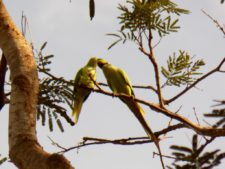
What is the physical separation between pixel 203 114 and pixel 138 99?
2.11 ft

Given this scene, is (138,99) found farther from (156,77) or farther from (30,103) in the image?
(30,103)

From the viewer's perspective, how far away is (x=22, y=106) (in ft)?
8.24

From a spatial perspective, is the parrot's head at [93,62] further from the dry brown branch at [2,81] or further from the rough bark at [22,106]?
the rough bark at [22,106]

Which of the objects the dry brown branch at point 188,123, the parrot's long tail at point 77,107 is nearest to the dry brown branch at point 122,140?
the dry brown branch at point 188,123

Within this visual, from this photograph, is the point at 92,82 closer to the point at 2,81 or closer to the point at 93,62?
the point at 93,62

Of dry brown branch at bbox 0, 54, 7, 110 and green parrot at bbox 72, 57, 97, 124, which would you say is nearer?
dry brown branch at bbox 0, 54, 7, 110

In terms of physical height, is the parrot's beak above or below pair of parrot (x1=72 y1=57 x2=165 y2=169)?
above

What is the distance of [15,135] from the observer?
92.7 inches

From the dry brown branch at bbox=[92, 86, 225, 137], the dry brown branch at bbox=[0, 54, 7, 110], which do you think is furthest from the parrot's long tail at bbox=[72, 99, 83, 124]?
the dry brown branch at bbox=[92, 86, 225, 137]

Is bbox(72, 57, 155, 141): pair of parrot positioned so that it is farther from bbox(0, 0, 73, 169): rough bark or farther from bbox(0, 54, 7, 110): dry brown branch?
bbox(0, 0, 73, 169): rough bark

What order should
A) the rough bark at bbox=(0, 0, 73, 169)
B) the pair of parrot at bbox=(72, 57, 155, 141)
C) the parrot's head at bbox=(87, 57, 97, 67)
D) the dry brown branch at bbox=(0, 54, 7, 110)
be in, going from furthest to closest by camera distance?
the parrot's head at bbox=(87, 57, 97, 67) → the pair of parrot at bbox=(72, 57, 155, 141) → the dry brown branch at bbox=(0, 54, 7, 110) → the rough bark at bbox=(0, 0, 73, 169)

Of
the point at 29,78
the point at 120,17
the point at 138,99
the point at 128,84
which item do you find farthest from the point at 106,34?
the point at 29,78

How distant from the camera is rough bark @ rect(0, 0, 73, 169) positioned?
2129mm

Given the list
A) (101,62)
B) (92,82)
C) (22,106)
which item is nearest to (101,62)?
(101,62)
